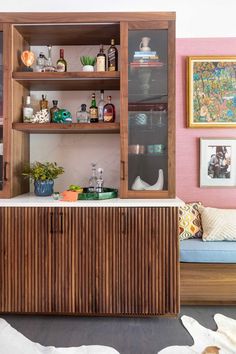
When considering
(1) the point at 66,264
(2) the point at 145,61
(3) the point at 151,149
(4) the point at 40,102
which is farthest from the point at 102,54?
→ (1) the point at 66,264

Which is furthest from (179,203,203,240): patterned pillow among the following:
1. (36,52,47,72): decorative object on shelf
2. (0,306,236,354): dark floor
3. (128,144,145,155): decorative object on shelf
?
(36,52,47,72): decorative object on shelf

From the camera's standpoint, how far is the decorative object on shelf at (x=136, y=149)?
96.4 inches

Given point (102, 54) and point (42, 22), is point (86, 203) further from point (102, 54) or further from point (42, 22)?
point (42, 22)

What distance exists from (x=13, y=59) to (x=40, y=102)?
0.41 m

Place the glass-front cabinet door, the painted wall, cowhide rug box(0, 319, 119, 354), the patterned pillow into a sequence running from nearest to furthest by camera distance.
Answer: cowhide rug box(0, 319, 119, 354) → the glass-front cabinet door → the patterned pillow → the painted wall

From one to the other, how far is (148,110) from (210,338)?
5.52 feet

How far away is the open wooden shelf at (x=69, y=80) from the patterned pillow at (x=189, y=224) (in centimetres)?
128

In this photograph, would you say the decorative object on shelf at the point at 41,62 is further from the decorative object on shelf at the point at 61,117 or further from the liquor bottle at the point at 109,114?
the liquor bottle at the point at 109,114

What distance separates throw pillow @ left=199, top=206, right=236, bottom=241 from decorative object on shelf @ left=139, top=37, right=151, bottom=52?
57.8 inches

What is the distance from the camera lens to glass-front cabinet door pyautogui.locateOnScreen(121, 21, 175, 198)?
94.7 inches

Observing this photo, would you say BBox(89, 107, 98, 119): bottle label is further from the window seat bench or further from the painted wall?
the window seat bench

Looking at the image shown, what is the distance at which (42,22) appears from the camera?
241cm

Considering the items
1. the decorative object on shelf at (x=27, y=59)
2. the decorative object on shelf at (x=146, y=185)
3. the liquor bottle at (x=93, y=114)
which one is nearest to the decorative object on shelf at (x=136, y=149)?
the decorative object on shelf at (x=146, y=185)

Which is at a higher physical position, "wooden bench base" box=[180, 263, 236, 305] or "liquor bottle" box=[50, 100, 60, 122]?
"liquor bottle" box=[50, 100, 60, 122]
